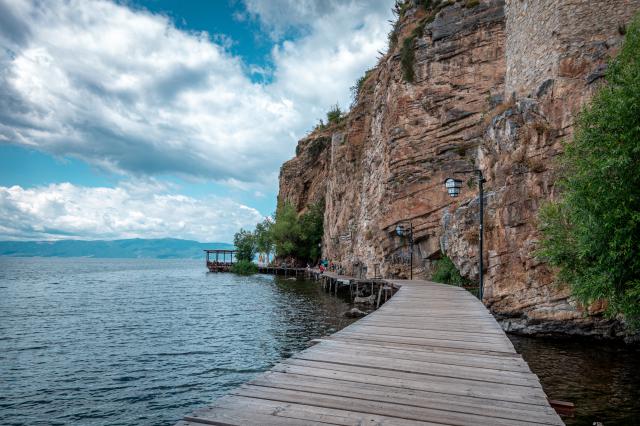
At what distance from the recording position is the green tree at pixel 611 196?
901 centimetres

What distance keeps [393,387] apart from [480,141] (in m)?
18.9

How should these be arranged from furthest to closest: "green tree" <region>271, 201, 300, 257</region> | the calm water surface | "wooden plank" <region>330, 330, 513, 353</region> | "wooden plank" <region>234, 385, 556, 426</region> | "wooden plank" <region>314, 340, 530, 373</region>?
"green tree" <region>271, 201, 300, 257</region>, the calm water surface, "wooden plank" <region>330, 330, 513, 353</region>, "wooden plank" <region>314, 340, 530, 373</region>, "wooden plank" <region>234, 385, 556, 426</region>

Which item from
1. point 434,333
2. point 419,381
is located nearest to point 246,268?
point 434,333

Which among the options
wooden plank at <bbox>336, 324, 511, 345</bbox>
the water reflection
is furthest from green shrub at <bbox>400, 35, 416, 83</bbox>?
wooden plank at <bbox>336, 324, 511, 345</bbox>

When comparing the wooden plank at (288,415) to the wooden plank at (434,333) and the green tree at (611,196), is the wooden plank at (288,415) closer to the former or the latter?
the wooden plank at (434,333)

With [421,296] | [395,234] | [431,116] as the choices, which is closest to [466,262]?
[421,296]

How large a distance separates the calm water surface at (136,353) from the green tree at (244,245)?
153 feet

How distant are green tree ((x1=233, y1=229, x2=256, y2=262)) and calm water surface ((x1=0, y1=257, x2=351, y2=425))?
46.8m

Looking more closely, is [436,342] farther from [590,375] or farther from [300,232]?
[300,232]

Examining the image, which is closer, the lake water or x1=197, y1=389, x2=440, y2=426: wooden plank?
x1=197, y1=389, x2=440, y2=426: wooden plank

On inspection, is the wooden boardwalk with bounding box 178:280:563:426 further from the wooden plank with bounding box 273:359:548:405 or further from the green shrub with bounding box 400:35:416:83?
the green shrub with bounding box 400:35:416:83

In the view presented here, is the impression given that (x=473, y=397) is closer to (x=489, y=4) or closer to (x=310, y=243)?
(x=489, y=4)

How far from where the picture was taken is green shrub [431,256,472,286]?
20.5 meters

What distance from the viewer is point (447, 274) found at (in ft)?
71.9
